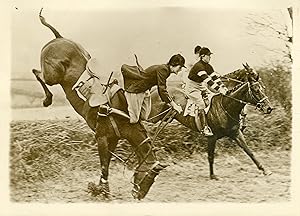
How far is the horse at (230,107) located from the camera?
2.94ft

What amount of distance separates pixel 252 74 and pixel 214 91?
0.08m

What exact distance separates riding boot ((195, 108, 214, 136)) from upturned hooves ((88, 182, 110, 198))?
21 centimetres

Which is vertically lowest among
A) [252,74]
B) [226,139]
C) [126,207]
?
[126,207]

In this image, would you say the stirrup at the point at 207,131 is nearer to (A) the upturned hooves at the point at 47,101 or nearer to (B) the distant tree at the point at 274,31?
(B) the distant tree at the point at 274,31

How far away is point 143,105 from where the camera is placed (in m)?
0.90

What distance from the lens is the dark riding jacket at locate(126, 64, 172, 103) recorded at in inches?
35.1

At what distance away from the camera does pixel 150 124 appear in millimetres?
896

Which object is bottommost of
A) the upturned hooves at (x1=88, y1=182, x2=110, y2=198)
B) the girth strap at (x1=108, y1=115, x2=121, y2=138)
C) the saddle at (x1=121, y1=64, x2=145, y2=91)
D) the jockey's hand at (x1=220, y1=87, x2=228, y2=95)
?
the upturned hooves at (x1=88, y1=182, x2=110, y2=198)

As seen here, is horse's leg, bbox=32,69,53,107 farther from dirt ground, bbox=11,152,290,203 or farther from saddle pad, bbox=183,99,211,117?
saddle pad, bbox=183,99,211,117

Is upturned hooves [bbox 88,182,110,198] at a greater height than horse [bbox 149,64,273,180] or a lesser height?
lesser

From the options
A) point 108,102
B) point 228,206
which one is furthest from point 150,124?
point 228,206

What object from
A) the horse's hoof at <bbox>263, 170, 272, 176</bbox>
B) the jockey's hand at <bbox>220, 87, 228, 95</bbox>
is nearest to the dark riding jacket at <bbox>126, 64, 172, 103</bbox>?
the jockey's hand at <bbox>220, 87, 228, 95</bbox>

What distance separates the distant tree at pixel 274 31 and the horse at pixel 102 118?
0.93 feet

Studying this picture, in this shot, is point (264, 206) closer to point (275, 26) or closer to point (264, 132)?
point (264, 132)
